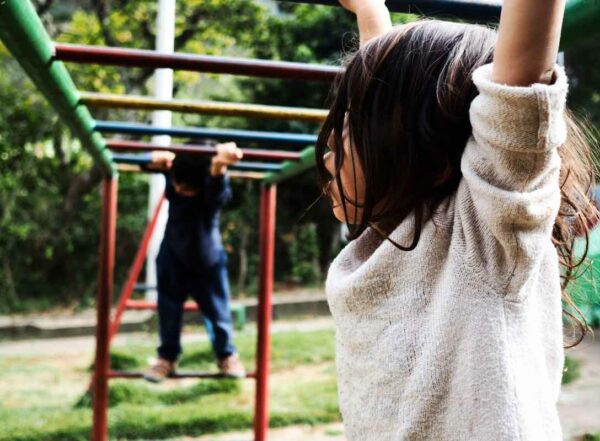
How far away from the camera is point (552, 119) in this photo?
24.2 inches

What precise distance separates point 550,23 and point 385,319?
365 mm

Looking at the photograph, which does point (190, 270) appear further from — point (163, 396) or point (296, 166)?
point (163, 396)

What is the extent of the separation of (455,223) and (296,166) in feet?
5.44

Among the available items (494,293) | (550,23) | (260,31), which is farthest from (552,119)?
(260,31)

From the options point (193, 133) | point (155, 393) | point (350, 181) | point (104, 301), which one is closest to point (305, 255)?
point (155, 393)

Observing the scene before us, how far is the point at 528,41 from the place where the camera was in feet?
1.95

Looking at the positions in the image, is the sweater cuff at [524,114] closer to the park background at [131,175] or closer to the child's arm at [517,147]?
the child's arm at [517,147]

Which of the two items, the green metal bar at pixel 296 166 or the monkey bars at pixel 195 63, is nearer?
the monkey bars at pixel 195 63

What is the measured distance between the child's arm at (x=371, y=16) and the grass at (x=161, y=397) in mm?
2627

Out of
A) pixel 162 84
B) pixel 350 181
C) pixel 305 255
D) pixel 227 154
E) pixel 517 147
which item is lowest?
pixel 305 255

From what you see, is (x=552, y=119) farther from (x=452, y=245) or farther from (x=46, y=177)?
(x=46, y=177)

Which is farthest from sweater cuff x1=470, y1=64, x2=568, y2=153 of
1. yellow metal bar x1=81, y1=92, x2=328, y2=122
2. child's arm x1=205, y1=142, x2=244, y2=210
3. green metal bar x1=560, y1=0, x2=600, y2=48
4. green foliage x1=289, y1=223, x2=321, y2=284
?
green foliage x1=289, y1=223, x2=321, y2=284

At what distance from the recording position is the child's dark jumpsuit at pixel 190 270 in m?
3.02

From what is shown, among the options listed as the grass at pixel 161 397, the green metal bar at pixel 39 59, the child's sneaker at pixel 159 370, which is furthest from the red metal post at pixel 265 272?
the green metal bar at pixel 39 59
